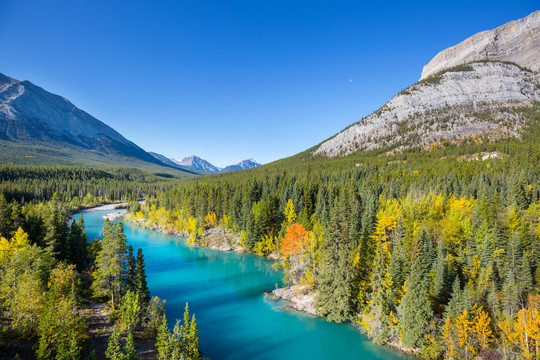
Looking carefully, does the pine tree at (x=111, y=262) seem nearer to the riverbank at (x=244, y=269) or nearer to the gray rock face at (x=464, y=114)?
the riverbank at (x=244, y=269)

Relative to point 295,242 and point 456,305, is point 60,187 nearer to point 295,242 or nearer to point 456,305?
point 295,242

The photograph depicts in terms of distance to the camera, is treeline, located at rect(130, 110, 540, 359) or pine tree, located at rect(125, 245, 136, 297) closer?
treeline, located at rect(130, 110, 540, 359)

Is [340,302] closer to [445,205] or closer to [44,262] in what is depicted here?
[44,262]

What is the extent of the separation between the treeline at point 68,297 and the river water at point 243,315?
285 inches

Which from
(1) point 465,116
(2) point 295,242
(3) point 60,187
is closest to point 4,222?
(2) point 295,242

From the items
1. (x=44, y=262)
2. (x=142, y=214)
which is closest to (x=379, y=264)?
(x=44, y=262)

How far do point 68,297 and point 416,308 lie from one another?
125 ft

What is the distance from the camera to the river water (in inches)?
1213

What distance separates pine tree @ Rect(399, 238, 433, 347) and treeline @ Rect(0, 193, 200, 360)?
74.4ft

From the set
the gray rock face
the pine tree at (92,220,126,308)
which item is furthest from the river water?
the gray rock face

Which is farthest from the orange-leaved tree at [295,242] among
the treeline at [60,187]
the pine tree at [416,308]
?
the treeline at [60,187]

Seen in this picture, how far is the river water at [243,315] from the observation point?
30812 millimetres

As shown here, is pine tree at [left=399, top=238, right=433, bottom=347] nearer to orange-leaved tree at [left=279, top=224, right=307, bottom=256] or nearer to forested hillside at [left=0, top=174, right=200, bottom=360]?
orange-leaved tree at [left=279, top=224, right=307, bottom=256]

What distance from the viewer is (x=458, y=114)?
175 metres
